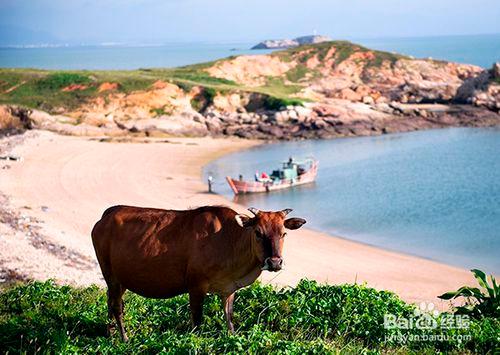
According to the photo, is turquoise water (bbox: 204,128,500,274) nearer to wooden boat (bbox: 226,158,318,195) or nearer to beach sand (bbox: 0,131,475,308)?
wooden boat (bbox: 226,158,318,195)

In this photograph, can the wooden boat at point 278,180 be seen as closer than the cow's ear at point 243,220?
No

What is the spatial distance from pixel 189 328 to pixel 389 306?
311 centimetres

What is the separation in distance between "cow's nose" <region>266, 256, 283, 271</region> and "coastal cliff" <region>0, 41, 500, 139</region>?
47820 millimetres

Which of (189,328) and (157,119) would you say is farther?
(157,119)

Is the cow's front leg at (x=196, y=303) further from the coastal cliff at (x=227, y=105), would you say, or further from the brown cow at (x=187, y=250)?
the coastal cliff at (x=227, y=105)

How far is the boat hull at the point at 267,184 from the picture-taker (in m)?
36.9

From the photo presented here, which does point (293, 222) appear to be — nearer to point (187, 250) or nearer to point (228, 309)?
point (187, 250)

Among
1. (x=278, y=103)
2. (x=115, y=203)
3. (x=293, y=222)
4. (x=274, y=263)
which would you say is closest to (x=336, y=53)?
(x=278, y=103)

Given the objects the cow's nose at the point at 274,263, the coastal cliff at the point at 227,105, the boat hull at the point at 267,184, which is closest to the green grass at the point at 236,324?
the cow's nose at the point at 274,263

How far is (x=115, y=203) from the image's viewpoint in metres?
32.5

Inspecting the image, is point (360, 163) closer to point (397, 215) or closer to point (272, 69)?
point (397, 215)

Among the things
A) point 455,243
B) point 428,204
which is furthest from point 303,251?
point 428,204

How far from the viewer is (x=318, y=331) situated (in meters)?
9.44

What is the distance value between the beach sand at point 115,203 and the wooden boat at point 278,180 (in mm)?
1895
